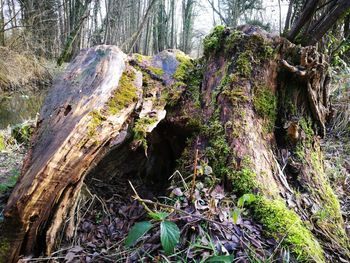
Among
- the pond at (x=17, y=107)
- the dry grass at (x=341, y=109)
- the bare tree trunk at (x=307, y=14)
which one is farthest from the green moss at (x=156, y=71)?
the pond at (x=17, y=107)

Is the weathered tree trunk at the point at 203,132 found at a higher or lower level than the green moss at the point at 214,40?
lower

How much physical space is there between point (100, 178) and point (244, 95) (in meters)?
1.29

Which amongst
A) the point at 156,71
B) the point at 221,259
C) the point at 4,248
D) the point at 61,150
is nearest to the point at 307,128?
the point at 156,71

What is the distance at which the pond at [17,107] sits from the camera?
21.9ft

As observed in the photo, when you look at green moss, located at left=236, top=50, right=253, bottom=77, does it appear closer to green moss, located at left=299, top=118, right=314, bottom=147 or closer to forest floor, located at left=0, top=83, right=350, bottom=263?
green moss, located at left=299, top=118, right=314, bottom=147

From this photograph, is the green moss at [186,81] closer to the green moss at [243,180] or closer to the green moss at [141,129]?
the green moss at [141,129]

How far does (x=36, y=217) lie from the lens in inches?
60.1

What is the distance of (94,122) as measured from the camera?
5.67 ft

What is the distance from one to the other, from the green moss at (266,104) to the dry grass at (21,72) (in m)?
9.45

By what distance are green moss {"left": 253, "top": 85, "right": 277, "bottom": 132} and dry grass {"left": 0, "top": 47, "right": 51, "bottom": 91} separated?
9.45 metres

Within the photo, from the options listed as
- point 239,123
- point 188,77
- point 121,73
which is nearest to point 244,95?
point 239,123

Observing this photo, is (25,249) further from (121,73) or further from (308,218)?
(308,218)

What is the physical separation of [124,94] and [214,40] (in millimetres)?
Answer: 1001

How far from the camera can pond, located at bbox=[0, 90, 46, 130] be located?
21.9 ft
